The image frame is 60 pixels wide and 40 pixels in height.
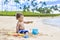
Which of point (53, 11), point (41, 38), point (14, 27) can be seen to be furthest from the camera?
point (53, 11)

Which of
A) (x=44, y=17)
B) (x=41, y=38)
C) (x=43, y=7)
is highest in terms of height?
(x=43, y=7)

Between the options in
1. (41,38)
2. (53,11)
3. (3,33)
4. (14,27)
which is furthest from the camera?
(53,11)

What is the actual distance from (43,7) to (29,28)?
0.28 metres

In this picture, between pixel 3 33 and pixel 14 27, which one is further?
pixel 14 27

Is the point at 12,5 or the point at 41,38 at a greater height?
the point at 12,5

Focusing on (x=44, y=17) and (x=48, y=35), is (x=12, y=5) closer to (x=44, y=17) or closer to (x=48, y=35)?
(x=44, y=17)

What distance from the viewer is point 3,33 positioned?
57.0 inches

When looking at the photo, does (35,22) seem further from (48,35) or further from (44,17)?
(48,35)

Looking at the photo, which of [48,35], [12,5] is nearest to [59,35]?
[48,35]

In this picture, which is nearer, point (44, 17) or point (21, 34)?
point (21, 34)

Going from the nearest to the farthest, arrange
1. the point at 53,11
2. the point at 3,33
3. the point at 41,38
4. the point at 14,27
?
the point at 41,38
the point at 3,33
the point at 14,27
the point at 53,11

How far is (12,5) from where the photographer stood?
5.36ft

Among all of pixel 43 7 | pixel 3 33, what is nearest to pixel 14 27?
pixel 3 33

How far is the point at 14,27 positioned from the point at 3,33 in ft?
0.47
